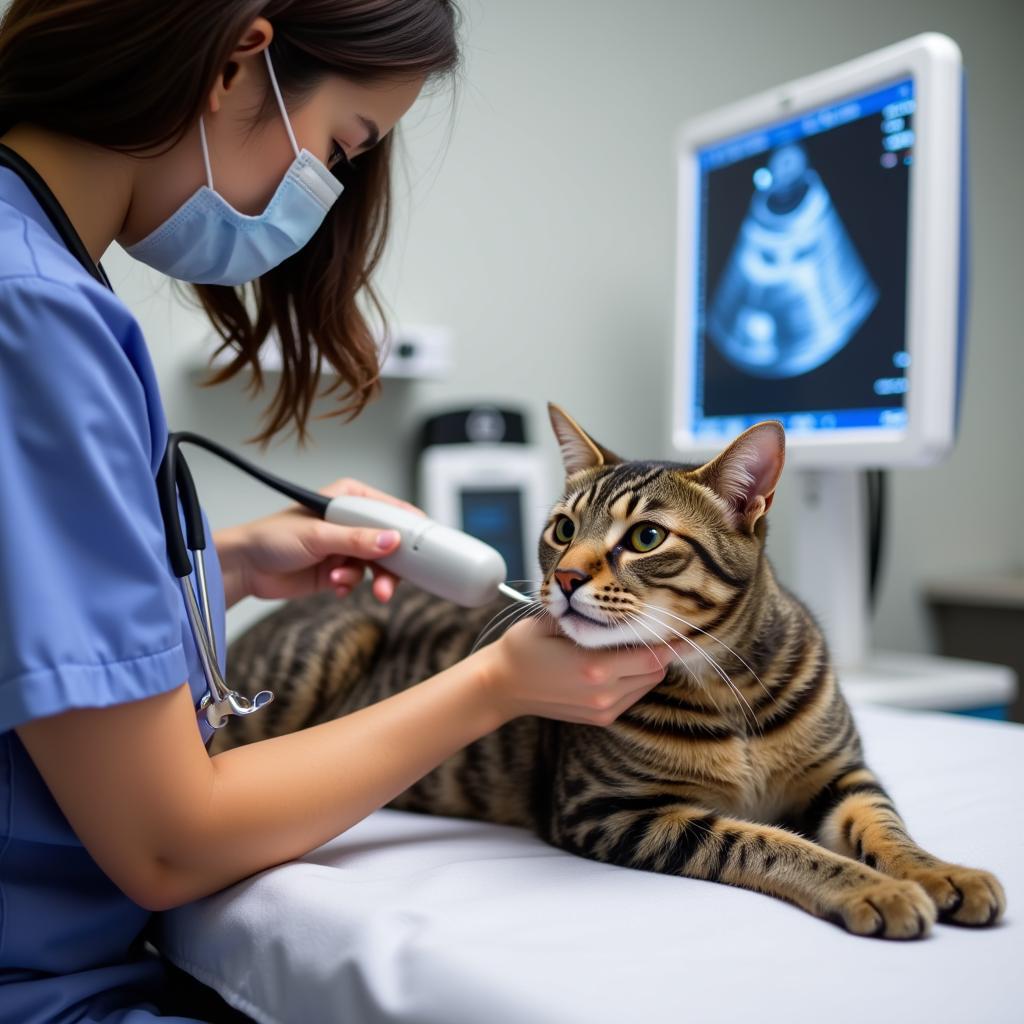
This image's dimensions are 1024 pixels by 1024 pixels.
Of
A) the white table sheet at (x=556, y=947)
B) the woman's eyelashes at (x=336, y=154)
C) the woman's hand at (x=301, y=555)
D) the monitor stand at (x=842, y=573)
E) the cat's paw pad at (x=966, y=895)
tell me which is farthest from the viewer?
the monitor stand at (x=842, y=573)

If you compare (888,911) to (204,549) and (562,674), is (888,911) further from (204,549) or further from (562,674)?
(204,549)

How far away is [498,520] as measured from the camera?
1772 millimetres

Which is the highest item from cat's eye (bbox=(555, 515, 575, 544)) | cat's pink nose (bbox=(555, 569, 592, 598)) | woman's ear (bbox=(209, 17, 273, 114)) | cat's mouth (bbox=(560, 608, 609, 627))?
woman's ear (bbox=(209, 17, 273, 114))

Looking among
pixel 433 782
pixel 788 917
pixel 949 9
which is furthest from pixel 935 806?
pixel 949 9

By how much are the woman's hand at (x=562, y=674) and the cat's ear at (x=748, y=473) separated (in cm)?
16

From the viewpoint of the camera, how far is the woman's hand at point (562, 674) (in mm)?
783

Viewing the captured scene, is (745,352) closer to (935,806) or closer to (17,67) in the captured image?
(935,806)

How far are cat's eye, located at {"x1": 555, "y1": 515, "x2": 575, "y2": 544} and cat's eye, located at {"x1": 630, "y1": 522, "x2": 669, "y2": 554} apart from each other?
0.09 metres

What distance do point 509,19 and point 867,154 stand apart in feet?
2.48

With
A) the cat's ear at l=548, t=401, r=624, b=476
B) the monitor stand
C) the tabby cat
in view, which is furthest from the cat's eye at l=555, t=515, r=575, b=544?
the monitor stand

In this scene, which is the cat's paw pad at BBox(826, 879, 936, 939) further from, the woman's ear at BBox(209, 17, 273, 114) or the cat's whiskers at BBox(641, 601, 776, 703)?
the woman's ear at BBox(209, 17, 273, 114)

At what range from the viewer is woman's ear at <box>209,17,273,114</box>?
2.36ft

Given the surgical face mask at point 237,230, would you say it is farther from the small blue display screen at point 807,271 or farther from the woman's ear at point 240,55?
the small blue display screen at point 807,271

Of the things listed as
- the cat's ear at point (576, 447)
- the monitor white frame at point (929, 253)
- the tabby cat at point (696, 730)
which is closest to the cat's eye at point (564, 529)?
the tabby cat at point (696, 730)
